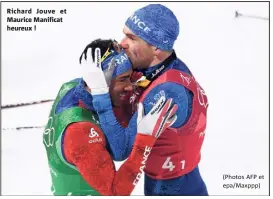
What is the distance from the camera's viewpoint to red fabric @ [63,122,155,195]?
3.89 metres

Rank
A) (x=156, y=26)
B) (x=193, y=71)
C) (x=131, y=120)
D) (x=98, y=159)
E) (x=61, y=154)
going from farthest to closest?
1. (x=193, y=71)
2. (x=156, y=26)
3. (x=131, y=120)
4. (x=61, y=154)
5. (x=98, y=159)

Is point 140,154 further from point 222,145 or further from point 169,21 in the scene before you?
point 222,145

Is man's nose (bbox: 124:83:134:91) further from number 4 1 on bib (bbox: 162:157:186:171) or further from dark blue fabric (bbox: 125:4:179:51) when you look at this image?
number 4 1 on bib (bbox: 162:157:186:171)

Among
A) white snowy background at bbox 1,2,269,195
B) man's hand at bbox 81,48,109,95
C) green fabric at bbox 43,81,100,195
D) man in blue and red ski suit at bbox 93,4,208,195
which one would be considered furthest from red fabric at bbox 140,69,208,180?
white snowy background at bbox 1,2,269,195

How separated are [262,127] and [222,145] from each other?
610mm

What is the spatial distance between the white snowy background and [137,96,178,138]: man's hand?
5.71 feet

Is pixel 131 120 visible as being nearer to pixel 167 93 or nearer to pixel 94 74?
pixel 167 93

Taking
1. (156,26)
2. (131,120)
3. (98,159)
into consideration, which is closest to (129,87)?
(131,120)

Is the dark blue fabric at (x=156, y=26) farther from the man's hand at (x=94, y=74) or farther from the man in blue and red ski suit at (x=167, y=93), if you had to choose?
the man's hand at (x=94, y=74)

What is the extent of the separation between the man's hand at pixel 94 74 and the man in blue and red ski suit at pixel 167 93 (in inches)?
11.7

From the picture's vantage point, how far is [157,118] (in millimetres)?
3980

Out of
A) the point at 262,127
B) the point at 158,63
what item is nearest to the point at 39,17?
the point at 158,63

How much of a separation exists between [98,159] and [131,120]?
0.42 meters

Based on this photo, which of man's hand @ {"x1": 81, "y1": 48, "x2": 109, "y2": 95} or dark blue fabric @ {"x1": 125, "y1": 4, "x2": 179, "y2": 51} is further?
dark blue fabric @ {"x1": 125, "y1": 4, "x2": 179, "y2": 51}
